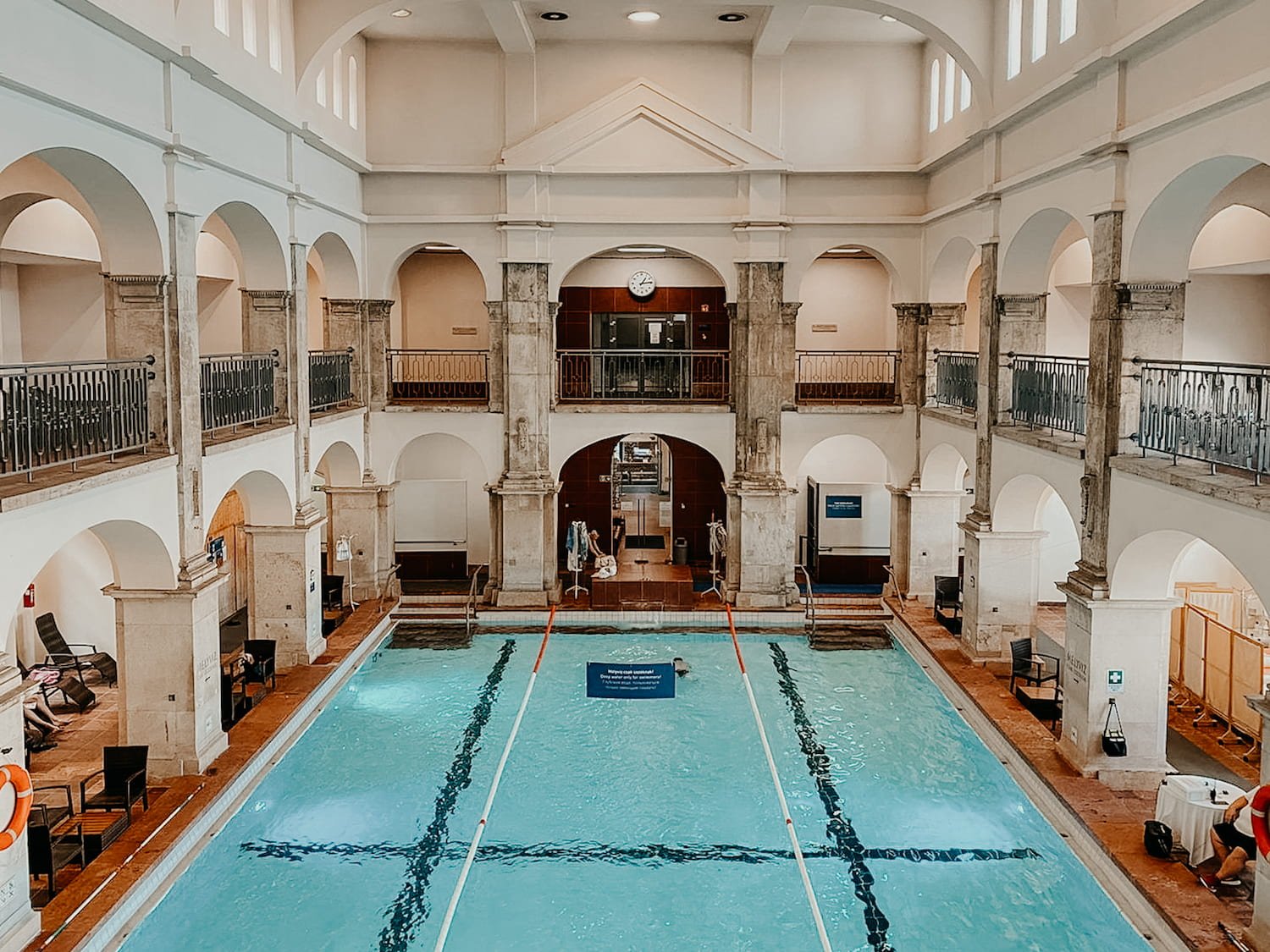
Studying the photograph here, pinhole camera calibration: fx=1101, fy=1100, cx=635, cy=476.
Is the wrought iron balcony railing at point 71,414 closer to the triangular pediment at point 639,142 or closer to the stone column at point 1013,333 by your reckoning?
the triangular pediment at point 639,142

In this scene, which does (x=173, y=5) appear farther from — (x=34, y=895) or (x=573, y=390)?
(x=573, y=390)

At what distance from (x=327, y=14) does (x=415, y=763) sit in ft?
38.0

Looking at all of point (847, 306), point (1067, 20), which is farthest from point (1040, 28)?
point (847, 306)

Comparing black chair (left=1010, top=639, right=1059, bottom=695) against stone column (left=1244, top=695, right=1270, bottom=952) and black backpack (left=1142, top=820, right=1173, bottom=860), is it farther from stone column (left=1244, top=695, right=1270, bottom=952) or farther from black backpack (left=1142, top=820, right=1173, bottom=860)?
stone column (left=1244, top=695, right=1270, bottom=952)

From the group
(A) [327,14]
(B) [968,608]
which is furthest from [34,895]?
(B) [968,608]

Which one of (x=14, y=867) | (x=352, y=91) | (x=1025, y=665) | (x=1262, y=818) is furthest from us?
(x=352, y=91)

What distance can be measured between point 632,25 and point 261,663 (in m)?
13.4

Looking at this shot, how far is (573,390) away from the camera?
24469mm

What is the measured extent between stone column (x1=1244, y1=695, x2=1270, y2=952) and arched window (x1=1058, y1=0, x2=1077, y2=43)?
916cm

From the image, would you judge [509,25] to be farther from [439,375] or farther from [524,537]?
[524,537]

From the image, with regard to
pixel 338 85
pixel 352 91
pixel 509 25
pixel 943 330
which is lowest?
pixel 943 330

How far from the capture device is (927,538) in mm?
22766

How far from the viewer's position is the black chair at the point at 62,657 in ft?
57.3

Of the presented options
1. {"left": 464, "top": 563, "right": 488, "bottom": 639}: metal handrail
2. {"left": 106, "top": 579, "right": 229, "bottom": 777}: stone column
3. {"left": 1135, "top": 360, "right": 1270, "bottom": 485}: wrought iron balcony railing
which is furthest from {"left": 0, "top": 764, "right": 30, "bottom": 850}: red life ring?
{"left": 464, "top": 563, "right": 488, "bottom": 639}: metal handrail
